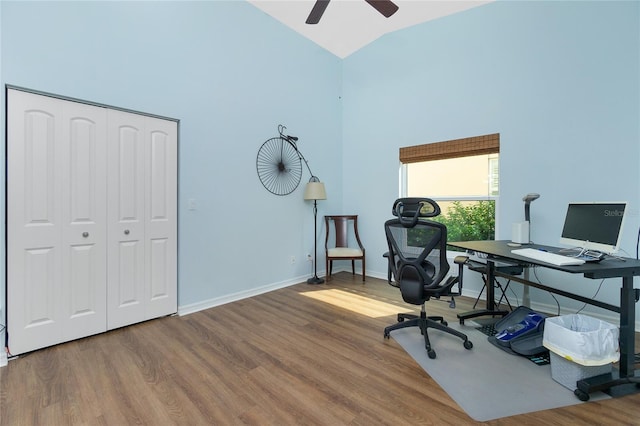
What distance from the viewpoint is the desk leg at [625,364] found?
165 centimetres

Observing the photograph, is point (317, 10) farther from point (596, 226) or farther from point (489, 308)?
point (489, 308)

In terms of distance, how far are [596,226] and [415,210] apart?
1281 millimetres

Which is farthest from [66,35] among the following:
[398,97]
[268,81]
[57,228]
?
[398,97]

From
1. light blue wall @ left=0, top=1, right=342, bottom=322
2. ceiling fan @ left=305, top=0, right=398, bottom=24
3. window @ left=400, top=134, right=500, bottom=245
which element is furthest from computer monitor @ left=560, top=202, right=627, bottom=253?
light blue wall @ left=0, top=1, right=342, bottom=322

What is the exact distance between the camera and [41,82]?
2166 mm

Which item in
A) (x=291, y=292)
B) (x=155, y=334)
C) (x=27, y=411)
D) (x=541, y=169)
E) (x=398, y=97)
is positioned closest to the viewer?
(x=27, y=411)

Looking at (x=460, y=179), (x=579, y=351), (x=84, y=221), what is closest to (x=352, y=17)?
(x=460, y=179)

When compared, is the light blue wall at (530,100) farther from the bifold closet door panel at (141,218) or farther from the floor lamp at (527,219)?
the bifold closet door panel at (141,218)

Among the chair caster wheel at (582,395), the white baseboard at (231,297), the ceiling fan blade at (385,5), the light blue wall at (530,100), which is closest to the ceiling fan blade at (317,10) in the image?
the ceiling fan blade at (385,5)

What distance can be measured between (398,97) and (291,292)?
316 cm

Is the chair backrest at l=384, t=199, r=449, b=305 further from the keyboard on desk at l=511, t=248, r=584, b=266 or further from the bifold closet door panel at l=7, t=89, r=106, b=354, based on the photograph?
the bifold closet door panel at l=7, t=89, r=106, b=354

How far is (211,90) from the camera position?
3.18 metres

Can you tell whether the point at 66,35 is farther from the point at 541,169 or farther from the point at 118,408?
the point at 541,169

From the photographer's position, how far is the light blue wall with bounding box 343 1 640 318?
2.61 metres
